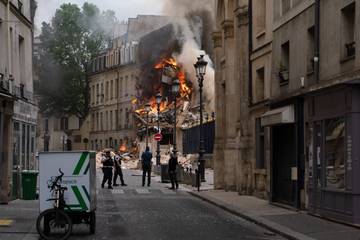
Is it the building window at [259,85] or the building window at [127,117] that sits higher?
the building window at [127,117]

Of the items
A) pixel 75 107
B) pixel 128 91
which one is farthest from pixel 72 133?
pixel 128 91

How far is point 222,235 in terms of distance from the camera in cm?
1486

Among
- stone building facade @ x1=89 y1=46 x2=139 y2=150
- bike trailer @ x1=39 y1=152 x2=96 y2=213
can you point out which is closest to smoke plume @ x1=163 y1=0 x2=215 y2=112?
stone building facade @ x1=89 y1=46 x2=139 y2=150

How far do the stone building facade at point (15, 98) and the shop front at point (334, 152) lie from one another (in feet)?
26.7

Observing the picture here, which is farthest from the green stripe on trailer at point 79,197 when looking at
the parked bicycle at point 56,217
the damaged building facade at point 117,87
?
the damaged building facade at point 117,87

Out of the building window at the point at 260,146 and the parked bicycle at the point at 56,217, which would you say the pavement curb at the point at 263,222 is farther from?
the parked bicycle at the point at 56,217

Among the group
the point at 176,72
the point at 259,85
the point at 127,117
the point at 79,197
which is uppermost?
the point at 176,72

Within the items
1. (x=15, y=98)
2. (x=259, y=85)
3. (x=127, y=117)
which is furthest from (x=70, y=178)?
(x=127, y=117)

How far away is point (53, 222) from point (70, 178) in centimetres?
92

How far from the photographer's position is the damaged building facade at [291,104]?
1608 centimetres

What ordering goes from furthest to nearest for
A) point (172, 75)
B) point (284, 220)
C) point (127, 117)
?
point (127, 117)
point (172, 75)
point (284, 220)

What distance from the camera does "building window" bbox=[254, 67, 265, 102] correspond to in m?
25.6

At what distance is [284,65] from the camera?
21562mm

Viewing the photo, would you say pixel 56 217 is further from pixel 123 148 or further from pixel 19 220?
pixel 123 148
